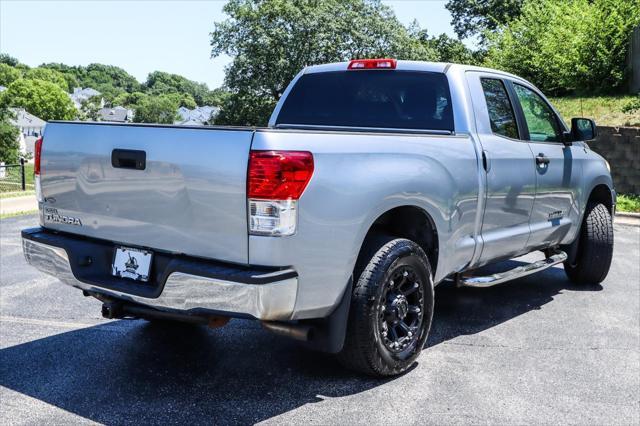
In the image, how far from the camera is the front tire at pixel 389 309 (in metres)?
3.71

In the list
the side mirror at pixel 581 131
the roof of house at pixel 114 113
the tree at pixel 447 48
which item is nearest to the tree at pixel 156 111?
the roof of house at pixel 114 113

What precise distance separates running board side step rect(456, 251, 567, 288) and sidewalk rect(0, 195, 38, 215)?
1035 cm

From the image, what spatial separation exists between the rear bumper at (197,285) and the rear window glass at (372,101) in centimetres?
203

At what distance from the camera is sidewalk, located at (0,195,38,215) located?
1306cm

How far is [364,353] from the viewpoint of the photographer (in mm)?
3766

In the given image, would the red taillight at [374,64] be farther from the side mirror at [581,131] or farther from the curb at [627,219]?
the curb at [627,219]

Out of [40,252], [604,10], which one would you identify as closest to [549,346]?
[40,252]

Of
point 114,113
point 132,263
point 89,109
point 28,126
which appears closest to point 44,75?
point 89,109

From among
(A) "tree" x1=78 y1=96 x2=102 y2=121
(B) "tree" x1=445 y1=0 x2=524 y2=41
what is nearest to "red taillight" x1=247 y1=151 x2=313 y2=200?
(B) "tree" x1=445 y1=0 x2=524 y2=41

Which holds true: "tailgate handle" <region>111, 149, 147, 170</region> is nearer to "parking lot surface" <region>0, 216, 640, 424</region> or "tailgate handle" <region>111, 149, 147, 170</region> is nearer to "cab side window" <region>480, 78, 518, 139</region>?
"parking lot surface" <region>0, 216, 640, 424</region>

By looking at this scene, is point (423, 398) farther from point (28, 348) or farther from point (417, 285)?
point (28, 348)

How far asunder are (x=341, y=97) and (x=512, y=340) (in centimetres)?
220

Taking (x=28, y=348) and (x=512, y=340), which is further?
(x=512, y=340)

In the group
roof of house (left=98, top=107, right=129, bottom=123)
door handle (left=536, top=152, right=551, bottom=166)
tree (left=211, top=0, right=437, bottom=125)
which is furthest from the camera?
roof of house (left=98, top=107, right=129, bottom=123)
